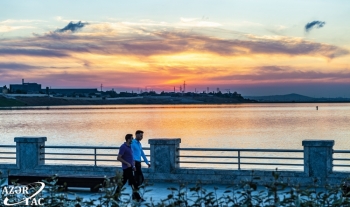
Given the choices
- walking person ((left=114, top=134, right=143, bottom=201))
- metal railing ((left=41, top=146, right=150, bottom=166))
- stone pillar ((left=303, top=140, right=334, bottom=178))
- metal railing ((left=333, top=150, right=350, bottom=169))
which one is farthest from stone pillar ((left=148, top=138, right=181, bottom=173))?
metal railing ((left=333, top=150, right=350, bottom=169))

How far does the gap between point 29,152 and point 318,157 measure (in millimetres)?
9491

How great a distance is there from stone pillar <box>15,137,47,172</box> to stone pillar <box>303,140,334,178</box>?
8.80 metres

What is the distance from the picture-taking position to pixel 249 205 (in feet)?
22.4

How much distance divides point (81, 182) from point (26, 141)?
13.9ft

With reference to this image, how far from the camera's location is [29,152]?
19.3 metres

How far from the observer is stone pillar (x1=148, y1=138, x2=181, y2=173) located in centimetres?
1780

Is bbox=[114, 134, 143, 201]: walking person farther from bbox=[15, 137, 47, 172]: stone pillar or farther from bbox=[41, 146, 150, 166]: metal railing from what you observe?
bbox=[15, 137, 47, 172]: stone pillar

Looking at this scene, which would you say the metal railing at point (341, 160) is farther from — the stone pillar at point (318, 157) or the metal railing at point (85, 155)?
the metal railing at point (85, 155)

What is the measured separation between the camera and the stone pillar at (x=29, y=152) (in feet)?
63.0

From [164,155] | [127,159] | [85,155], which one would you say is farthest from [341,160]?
[85,155]

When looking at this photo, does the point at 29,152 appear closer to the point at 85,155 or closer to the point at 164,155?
the point at 164,155

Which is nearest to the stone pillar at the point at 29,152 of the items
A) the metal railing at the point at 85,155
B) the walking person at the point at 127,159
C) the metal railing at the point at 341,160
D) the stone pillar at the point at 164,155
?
the metal railing at the point at 85,155

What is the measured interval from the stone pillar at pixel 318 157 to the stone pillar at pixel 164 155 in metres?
4.00

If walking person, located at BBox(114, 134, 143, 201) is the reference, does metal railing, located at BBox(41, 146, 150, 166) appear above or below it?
below
